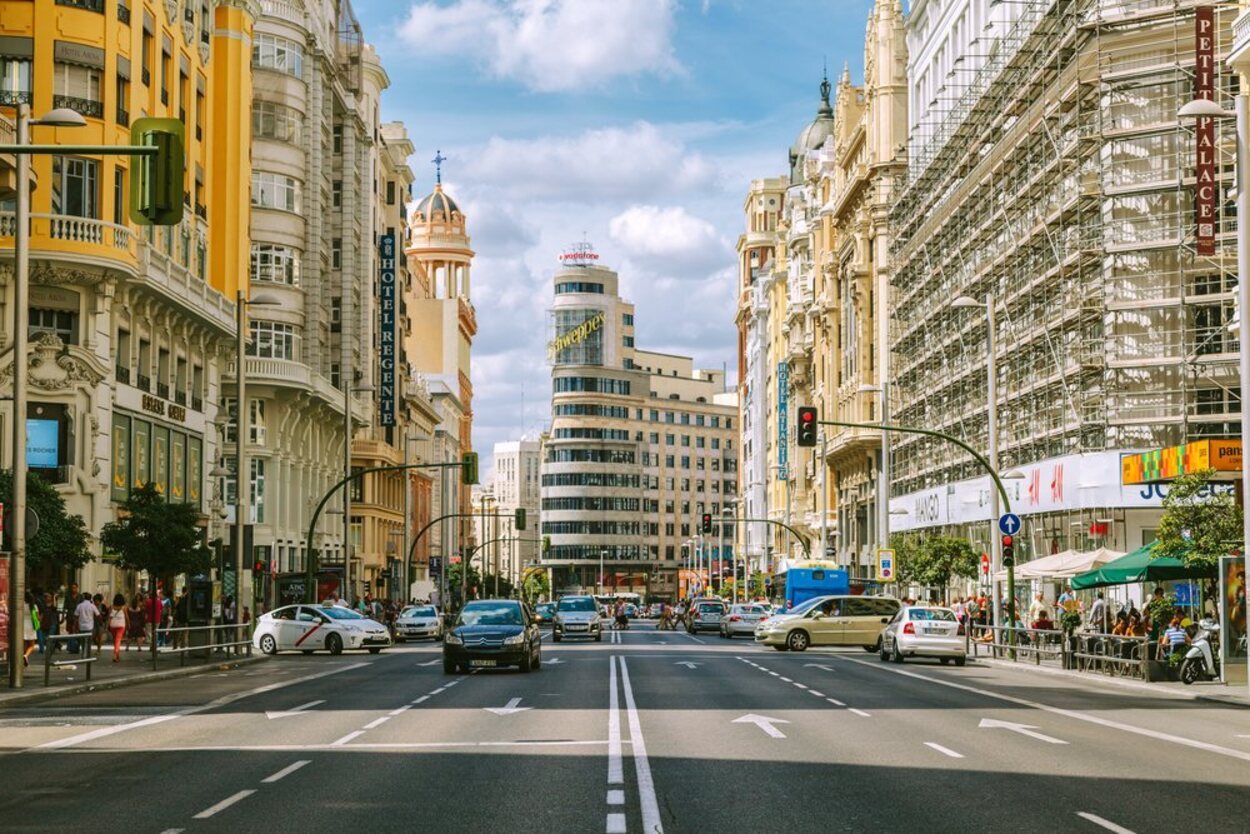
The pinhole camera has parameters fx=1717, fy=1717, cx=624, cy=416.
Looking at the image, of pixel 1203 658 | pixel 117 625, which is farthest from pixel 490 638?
pixel 1203 658

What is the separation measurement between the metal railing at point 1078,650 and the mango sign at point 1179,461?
14.6ft

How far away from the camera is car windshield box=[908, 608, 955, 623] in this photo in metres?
42.0

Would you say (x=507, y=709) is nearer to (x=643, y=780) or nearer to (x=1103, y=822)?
(x=643, y=780)

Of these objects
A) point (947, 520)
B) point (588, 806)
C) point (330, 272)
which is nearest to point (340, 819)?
point (588, 806)

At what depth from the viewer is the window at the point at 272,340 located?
245 feet

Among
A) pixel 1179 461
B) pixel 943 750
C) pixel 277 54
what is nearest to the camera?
pixel 943 750

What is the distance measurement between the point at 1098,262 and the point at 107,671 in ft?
102

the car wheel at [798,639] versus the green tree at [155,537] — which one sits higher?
the green tree at [155,537]

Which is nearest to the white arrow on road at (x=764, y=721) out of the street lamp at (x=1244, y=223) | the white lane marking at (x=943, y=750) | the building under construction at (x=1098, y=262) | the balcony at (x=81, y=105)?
the white lane marking at (x=943, y=750)

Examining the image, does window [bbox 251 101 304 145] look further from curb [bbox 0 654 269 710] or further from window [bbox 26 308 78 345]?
curb [bbox 0 654 269 710]

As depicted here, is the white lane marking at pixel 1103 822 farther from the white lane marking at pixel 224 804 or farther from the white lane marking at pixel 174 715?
the white lane marking at pixel 174 715

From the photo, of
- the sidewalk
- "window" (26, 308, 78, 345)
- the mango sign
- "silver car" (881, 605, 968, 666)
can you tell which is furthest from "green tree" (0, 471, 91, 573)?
the mango sign

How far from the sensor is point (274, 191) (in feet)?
243

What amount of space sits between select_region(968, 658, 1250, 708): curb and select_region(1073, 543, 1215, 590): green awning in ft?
6.98
